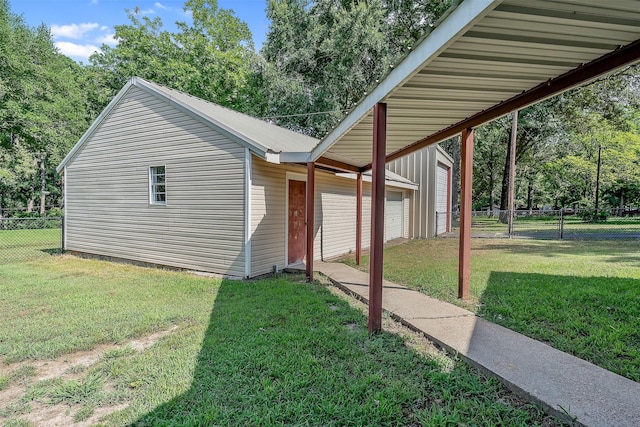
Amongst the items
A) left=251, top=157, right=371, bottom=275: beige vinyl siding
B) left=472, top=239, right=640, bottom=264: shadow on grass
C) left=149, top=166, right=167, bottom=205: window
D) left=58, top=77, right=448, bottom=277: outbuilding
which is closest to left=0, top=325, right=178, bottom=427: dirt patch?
left=251, top=157, right=371, bottom=275: beige vinyl siding

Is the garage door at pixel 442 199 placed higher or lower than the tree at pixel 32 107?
lower

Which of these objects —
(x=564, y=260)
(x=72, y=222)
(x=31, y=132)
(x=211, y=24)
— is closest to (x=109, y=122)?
(x=72, y=222)

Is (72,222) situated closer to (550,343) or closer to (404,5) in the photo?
(550,343)

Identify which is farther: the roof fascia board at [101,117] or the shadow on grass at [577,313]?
the roof fascia board at [101,117]

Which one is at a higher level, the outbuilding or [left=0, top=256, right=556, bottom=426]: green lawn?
the outbuilding

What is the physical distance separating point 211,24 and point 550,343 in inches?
1068

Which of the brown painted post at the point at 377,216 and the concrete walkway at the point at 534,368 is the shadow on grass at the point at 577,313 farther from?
the brown painted post at the point at 377,216

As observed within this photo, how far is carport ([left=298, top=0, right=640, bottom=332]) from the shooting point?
221 centimetres

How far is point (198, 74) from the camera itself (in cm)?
2031

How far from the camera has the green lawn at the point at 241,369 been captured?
2.31 m

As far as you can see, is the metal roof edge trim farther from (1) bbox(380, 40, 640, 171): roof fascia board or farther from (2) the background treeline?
(2) the background treeline

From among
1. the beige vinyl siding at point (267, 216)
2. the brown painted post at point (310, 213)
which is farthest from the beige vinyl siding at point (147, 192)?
the brown painted post at point (310, 213)

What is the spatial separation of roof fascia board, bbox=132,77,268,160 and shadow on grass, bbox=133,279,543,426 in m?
3.50

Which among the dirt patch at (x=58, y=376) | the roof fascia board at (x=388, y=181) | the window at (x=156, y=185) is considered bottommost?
the dirt patch at (x=58, y=376)
